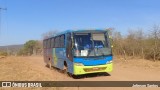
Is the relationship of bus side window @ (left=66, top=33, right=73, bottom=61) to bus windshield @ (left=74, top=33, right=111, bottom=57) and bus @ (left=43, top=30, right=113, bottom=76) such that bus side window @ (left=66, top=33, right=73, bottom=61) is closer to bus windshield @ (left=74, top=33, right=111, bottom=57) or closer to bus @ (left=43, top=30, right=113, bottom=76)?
bus @ (left=43, top=30, right=113, bottom=76)

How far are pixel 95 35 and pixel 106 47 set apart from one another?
1.04m

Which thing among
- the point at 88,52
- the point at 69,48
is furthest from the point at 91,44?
the point at 69,48

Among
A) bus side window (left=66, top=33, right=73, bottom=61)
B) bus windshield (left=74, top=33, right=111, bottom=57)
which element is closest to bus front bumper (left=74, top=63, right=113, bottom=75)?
bus windshield (left=74, top=33, right=111, bottom=57)

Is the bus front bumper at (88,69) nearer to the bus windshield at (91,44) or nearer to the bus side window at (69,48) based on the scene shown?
the bus windshield at (91,44)

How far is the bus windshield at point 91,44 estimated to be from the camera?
17.8 m

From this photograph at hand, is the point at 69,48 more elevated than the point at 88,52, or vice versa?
the point at 69,48

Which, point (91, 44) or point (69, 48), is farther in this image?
point (69, 48)

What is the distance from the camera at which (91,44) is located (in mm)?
18109

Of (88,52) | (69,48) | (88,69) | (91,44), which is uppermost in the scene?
(91,44)

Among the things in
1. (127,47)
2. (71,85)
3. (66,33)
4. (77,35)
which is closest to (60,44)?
(66,33)

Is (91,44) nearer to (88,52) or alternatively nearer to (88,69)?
(88,52)

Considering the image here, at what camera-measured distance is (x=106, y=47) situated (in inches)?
722

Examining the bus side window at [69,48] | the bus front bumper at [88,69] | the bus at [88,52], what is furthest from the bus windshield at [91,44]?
the bus front bumper at [88,69]

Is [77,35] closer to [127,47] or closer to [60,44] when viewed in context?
[60,44]
